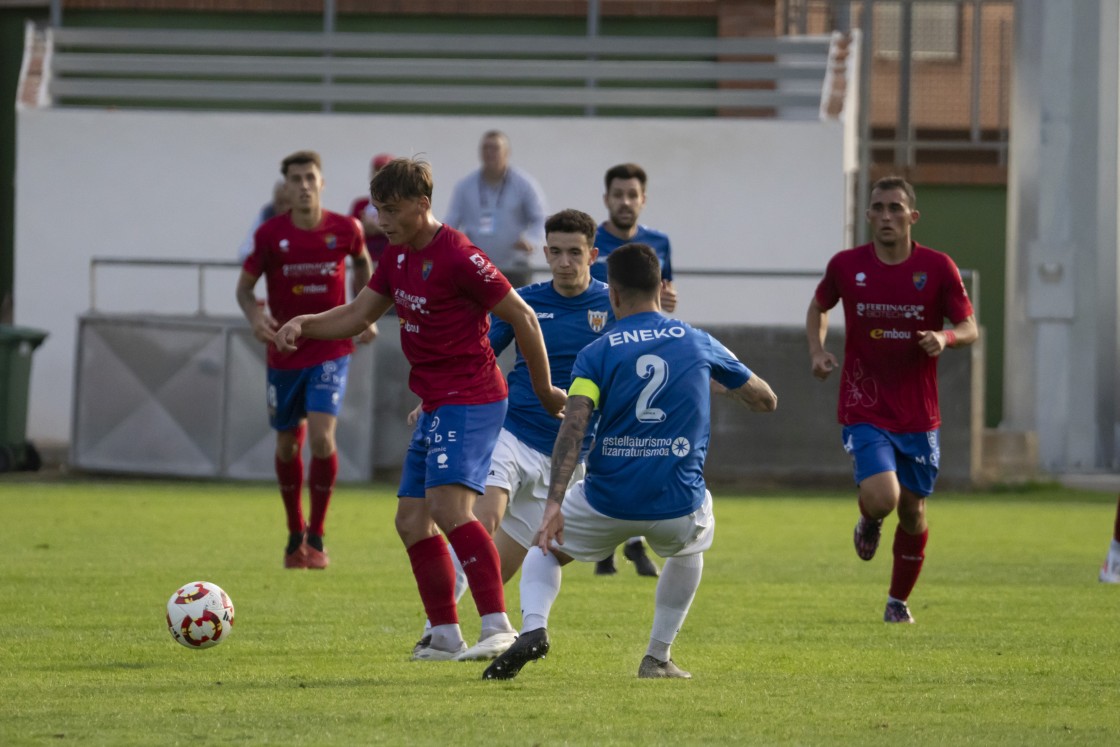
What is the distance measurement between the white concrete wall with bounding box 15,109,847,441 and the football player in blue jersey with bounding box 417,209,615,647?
505 inches

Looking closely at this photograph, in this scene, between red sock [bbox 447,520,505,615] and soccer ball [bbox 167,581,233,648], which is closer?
red sock [bbox 447,520,505,615]

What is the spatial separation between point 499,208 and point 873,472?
280 inches

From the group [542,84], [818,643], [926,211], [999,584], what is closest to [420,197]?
[818,643]

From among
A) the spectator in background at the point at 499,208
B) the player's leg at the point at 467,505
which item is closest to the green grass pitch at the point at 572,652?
the player's leg at the point at 467,505

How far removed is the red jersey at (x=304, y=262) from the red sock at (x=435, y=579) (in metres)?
3.89

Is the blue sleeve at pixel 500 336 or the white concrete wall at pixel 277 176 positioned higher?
the white concrete wall at pixel 277 176

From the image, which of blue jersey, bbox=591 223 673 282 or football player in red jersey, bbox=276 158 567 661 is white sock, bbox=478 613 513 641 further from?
blue jersey, bbox=591 223 673 282

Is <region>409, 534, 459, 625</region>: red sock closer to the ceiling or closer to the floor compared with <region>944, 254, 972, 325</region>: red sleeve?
closer to the floor

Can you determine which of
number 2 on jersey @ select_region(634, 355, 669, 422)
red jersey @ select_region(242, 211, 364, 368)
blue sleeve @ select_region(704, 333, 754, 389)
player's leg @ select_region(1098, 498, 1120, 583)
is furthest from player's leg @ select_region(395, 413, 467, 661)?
player's leg @ select_region(1098, 498, 1120, 583)

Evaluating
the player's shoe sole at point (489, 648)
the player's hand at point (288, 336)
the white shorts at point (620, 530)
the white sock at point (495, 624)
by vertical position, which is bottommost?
the player's shoe sole at point (489, 648)

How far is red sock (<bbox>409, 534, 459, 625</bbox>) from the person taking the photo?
6.78 m

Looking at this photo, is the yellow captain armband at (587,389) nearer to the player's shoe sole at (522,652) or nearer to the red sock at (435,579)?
the player's shoe sole at (522,652)

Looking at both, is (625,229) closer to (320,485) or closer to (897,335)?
(897,335)

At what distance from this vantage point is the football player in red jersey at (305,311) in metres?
10.5
